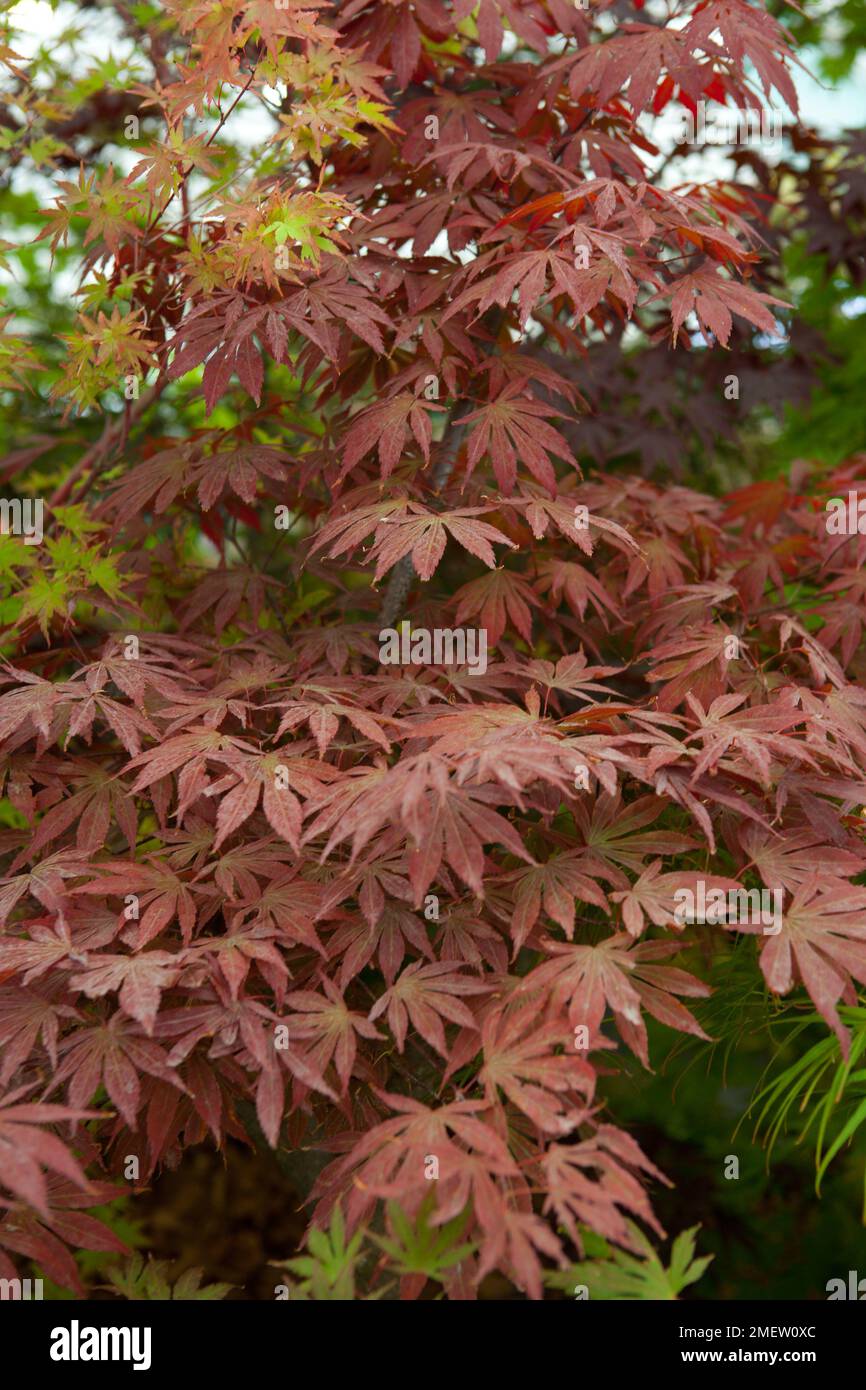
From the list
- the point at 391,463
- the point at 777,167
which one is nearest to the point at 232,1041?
the point at 391,463

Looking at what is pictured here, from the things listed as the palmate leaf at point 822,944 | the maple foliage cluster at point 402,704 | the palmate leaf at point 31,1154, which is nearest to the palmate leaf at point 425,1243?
the maple foliage cluster at point 402,704

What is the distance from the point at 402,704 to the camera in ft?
5.69

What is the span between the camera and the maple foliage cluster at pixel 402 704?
1.32 m

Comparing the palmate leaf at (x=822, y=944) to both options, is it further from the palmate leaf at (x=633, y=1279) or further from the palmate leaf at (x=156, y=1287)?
the palmate leaf at (x=156, y=1287)

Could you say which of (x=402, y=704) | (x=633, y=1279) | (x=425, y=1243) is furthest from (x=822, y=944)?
(x=402, y=704)

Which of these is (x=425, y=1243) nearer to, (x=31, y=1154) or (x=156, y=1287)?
(x=31, y=1154)

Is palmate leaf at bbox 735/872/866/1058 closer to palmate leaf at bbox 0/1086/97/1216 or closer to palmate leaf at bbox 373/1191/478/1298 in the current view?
palmate leaf at bbox 373/1191/478/1298

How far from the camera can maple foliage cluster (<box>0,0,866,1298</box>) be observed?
1.32 metres

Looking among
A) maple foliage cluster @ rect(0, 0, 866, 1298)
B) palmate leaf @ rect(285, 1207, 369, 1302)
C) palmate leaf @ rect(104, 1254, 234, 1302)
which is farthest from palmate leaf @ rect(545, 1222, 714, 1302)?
palmate leaf @ rect(104, 1254, 234, 1302)

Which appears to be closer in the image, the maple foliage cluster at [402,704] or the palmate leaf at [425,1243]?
the palmate leaf at [425,1243]

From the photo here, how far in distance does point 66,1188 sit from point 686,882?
821 mm

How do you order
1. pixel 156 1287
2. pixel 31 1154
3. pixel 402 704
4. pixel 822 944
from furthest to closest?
pixel 402 704
pixel 156 1287
pixel 822 944
pixel 31 1154

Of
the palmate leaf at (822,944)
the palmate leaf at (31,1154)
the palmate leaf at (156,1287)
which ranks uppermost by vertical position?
the palmate leaf at (822,944)

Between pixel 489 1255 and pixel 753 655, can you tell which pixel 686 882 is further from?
pixel 753 655
